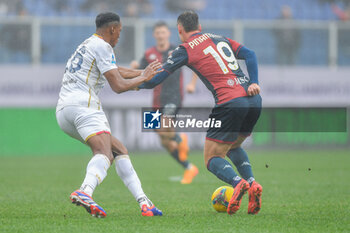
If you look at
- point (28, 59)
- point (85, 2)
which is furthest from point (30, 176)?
point (85, 2)

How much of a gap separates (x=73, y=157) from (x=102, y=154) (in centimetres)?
1016

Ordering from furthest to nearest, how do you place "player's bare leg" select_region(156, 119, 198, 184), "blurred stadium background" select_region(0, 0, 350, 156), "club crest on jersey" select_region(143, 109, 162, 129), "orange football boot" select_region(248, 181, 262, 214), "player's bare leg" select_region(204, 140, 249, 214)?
"blurred stadium background" select_region(0, 0, 350, 156) < "player's bare leg" select_region(156, 119, 198, 184) < "club crest on jersey" select_region(143, 109, 162, 129) < "player's bare leg" select_region(204, 140, 249, 214) < "orange football boot" select_region(248, 181, 262, 214)

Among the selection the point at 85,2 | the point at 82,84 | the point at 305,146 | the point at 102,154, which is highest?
the point at 85,2

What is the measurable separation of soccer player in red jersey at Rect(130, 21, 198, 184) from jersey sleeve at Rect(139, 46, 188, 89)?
12.5 ft

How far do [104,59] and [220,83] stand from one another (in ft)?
4.07

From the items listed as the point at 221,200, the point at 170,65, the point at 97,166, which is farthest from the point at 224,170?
the point at 97,166

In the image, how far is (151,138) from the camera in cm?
1730

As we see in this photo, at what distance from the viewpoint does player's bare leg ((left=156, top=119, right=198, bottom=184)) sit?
10.3m

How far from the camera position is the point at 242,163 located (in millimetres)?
6820

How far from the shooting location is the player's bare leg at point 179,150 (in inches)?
406

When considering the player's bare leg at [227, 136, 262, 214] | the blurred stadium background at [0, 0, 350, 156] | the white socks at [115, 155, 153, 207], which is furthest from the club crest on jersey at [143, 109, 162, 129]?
the blurred stadium background at [0, 0, 350, 156]

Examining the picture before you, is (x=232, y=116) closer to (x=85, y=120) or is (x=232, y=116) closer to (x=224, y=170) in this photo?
(x=224, y=170)

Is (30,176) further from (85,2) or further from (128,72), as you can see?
(85,2)

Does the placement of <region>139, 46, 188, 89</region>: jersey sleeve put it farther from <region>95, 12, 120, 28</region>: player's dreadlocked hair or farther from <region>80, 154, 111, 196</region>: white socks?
<region>80, 154, 111, 196</region>: white socks
